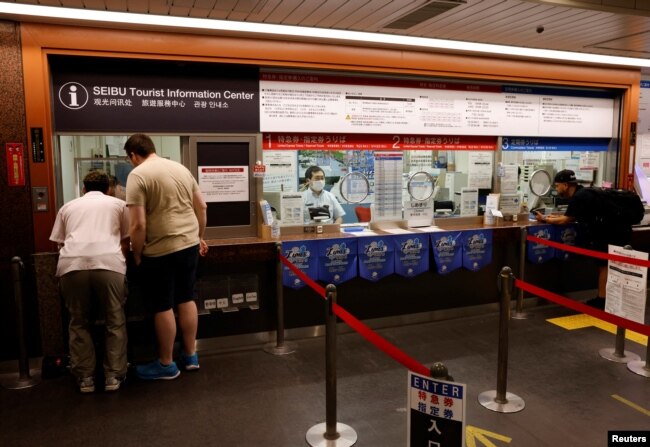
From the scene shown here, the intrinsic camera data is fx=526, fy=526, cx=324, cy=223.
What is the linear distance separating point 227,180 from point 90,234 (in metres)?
1.51

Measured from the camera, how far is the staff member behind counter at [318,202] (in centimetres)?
575

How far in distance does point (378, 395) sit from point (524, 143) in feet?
12.9

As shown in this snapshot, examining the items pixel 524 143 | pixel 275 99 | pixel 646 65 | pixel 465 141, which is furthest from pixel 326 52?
pixel 646 65

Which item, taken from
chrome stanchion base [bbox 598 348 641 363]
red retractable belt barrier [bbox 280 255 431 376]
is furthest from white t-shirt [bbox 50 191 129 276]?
chrome stanchion base [bbox 598 348 641 363]

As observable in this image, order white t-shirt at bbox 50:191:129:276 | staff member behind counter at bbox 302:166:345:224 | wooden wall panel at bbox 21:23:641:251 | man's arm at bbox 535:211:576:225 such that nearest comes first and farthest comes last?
white t-shirt at bbox 50:191:129:276, wooden wall panel at bbox 21:23:641:251, staff member behind counter at bbox 302:166:345:224, man's arm at bbox 535:211:576:225

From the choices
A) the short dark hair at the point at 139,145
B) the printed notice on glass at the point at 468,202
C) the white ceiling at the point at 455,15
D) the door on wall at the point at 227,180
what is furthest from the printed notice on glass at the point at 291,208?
the printed notice on glass at the point at 468,202

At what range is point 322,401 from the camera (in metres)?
3.95

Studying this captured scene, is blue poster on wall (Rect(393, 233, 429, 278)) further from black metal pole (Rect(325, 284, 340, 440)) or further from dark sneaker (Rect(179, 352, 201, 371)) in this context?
black metal pole (Rect(325, 284, 340, 440))

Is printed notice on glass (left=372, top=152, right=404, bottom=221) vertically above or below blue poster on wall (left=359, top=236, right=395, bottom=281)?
above

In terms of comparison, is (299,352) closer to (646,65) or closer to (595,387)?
(595,387)

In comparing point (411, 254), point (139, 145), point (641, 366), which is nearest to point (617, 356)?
point (641, 366)

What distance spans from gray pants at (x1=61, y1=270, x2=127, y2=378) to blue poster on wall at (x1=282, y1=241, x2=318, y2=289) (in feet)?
4.92

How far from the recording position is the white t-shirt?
3955mm

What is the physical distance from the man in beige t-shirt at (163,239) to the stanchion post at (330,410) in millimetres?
1519
